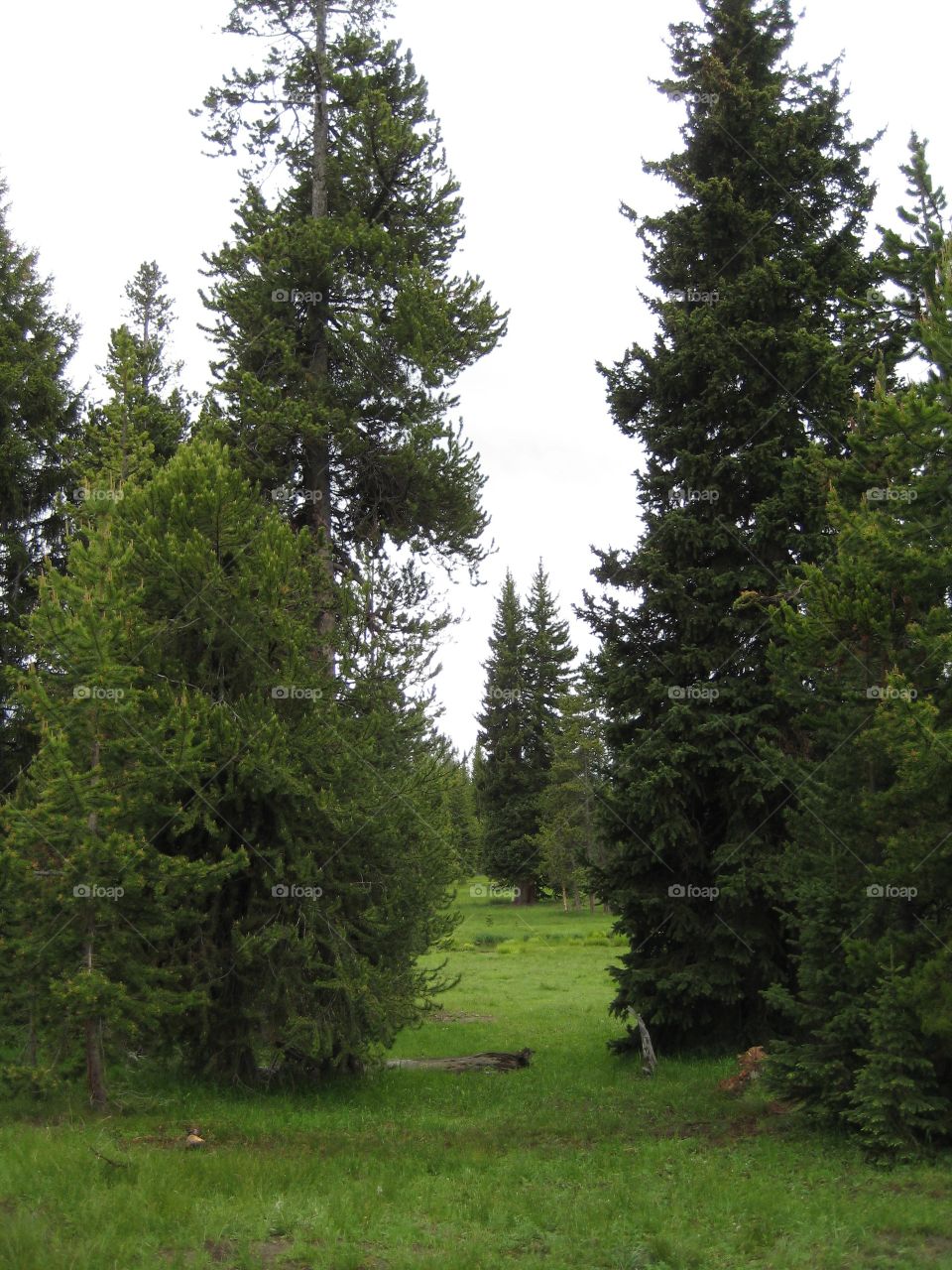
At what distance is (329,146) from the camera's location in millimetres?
20078

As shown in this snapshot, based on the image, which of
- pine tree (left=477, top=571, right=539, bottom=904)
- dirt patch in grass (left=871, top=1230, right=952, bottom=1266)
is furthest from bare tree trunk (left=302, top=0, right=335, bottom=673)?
pine tree (left=477, top=571, right=539, bottom=904)

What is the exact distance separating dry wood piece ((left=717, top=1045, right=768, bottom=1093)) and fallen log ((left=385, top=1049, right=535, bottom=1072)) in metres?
4.09

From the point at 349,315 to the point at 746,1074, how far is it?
1395 cm

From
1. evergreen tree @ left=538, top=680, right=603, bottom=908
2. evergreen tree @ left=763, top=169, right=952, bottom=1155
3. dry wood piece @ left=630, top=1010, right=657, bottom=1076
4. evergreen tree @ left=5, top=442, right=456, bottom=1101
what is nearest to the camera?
evergreen tree @ left=763, top=169, right=952, bottom=1155

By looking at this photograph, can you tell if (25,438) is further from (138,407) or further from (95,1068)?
(95,1068)

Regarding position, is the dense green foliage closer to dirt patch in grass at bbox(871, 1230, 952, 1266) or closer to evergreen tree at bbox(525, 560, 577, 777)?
evergreen tree at bbox(525, 560, 577, 777)

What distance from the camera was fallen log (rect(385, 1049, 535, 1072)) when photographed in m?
17.0

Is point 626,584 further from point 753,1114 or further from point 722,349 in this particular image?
point 753,1114

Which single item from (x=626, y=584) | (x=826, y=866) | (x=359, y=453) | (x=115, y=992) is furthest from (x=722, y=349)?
(x=115, y=992)

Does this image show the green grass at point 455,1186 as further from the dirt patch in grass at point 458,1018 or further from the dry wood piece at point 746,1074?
the dirt patch in grass at point 458,1018

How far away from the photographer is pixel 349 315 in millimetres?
17859

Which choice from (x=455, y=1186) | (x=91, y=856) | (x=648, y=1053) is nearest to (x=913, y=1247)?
(x=455, y=1186)

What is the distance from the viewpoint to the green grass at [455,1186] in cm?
784

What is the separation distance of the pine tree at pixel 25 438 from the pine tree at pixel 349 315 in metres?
4.61
